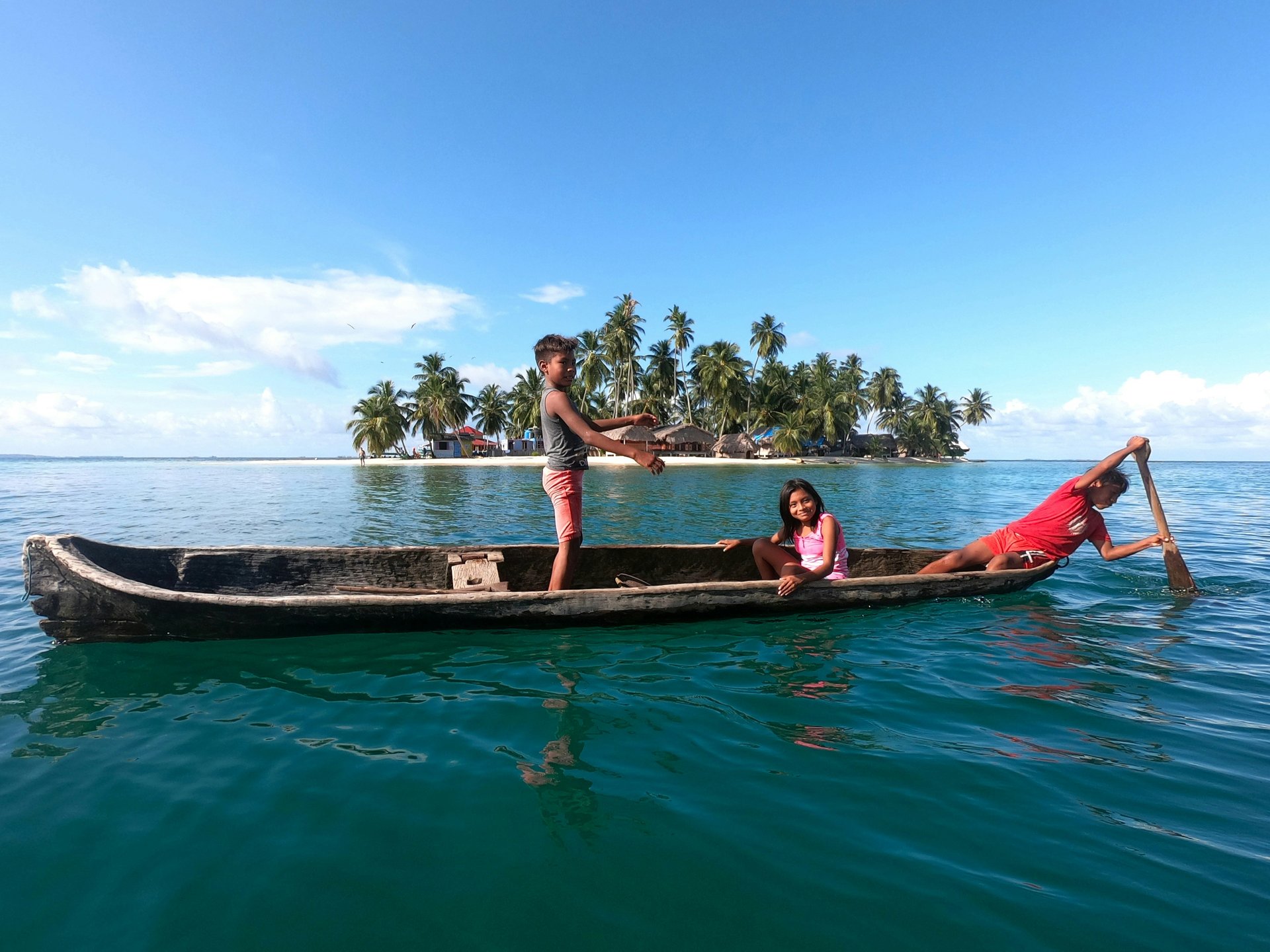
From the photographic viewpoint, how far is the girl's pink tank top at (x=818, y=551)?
5516mm

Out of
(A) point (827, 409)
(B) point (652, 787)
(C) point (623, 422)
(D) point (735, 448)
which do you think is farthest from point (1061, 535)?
(A) point (827, 409)

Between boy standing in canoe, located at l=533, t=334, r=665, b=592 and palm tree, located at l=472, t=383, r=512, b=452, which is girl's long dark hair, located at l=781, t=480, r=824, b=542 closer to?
boy standing in canoe, located at l=533, t=334, r=665, b=592

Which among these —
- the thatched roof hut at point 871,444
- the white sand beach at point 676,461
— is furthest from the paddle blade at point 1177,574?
the thatched roof hut at point 871,444

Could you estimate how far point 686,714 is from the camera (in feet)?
11.4

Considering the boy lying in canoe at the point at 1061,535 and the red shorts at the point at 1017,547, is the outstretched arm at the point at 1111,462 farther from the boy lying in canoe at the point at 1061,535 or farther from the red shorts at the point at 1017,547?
the red shorts at the point at 1017,547

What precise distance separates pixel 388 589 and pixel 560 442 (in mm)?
2422

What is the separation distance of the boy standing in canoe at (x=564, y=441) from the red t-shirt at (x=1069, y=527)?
15.5 ft

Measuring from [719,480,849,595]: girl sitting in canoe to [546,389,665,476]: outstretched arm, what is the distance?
1.56 m

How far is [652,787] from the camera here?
270 cm

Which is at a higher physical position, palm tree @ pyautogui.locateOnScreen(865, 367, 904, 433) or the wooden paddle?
palm tree @ pyautogui.locateOnScreen(865, 367, 904, 433)

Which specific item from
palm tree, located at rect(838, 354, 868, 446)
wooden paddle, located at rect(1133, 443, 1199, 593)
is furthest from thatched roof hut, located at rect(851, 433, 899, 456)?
wooden paddle, located at rect(1133, 443, 1199, 593)

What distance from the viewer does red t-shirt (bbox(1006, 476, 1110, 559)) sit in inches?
247

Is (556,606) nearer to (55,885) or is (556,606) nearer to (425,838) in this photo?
(425,838)

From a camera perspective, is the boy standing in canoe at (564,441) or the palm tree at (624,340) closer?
the boy standing in canoe at (564,441)
